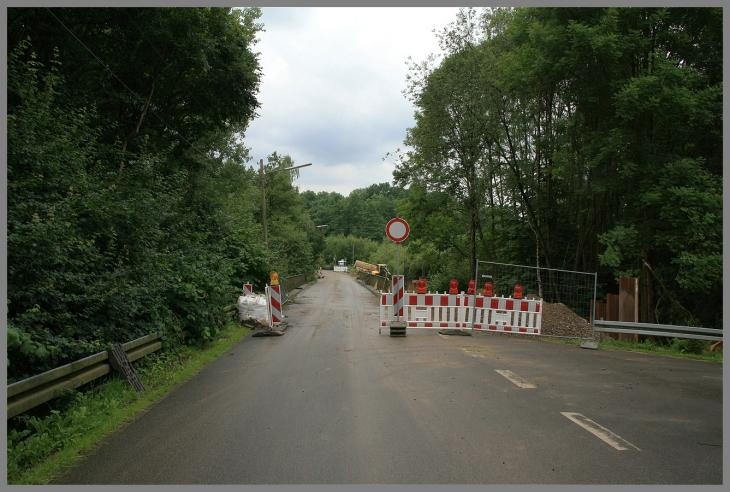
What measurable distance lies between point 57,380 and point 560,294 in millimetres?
15940

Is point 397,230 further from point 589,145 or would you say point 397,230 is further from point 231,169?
point 231,169

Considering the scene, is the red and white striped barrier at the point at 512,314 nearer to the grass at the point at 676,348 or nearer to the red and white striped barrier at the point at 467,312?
the red and white striped barrier at the point at 467,312

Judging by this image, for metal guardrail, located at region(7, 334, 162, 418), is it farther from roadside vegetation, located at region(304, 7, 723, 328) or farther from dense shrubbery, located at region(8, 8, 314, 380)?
roadside vegetation, located at region(304, 7, 723, 328)

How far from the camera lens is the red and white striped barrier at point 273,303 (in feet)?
55.6

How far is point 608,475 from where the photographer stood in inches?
181

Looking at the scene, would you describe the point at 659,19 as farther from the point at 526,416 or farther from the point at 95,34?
the point at 95,34

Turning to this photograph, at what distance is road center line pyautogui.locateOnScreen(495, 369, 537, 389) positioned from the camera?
8.25 m

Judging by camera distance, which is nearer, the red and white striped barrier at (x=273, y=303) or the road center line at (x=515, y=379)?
the road center line at (x=515, y=379)

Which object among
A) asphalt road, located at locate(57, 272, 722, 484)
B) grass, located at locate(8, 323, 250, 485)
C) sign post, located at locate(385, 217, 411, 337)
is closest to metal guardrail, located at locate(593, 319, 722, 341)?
asphalt road, located at locate(57, 272, 722, 484)

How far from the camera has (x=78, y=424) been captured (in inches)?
246

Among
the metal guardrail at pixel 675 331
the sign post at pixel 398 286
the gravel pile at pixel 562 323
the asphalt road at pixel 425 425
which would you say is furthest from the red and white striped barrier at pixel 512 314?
the asphalt road at pixel 425 425

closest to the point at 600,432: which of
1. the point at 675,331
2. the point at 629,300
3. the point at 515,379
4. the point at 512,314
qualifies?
the point at 515,379

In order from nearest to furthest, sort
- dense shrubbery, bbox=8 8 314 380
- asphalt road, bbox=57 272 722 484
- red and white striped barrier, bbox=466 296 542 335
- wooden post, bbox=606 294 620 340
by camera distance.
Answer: asphalt road, bbox=57 272 722 484, dense shrubbery, bbox=8 8 314 380, red and white striped barrier, bbox=466 296 542 335, wooden post, bbox=606 294 620 340

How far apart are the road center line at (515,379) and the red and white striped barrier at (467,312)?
6312 mm
